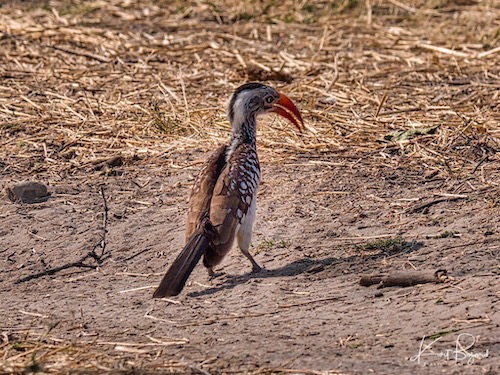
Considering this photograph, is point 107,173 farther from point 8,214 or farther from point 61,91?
point 61,91

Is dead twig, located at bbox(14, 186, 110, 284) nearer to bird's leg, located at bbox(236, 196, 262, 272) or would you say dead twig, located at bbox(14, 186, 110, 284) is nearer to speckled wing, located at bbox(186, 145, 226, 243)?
speckled wing, located at bbox(186, 145, 226, 243)

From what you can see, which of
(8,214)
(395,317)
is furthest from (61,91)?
(395,317)

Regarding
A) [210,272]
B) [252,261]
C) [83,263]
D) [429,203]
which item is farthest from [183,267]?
[429,203]

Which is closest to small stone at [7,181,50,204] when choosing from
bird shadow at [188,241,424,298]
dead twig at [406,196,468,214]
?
bird shadow at [188,241,424,298]

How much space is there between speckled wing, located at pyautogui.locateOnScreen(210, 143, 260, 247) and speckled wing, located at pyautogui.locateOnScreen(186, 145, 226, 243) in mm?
42

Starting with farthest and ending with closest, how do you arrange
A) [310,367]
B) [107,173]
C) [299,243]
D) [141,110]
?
[141,110], [107,173], [299,243], [310,367]

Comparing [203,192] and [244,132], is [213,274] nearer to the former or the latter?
[203,192]

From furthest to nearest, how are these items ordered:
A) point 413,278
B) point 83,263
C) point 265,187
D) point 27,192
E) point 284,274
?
point 27,192, point 265,187, point 83,263, point 284,274, point 413,278

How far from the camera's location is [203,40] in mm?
12359

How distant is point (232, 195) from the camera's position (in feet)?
22.2

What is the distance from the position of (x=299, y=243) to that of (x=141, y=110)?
317 cm

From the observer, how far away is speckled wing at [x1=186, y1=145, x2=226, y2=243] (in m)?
6.62

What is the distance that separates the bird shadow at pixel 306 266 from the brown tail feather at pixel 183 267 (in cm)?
33

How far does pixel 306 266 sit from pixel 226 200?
0.62 m
